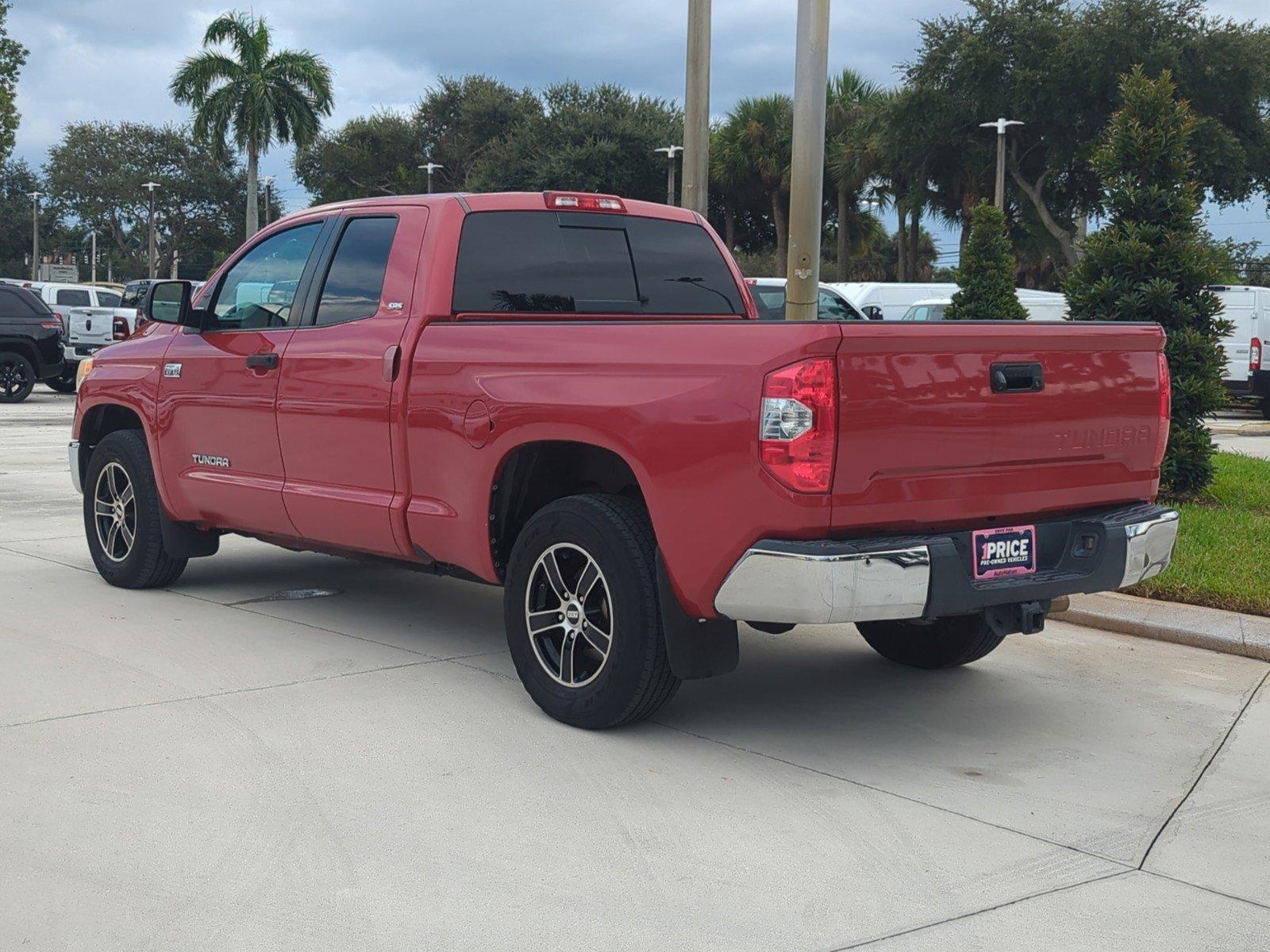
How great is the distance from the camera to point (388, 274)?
608cm

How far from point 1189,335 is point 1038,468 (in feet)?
21.7

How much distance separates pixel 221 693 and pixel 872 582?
8.73 ft

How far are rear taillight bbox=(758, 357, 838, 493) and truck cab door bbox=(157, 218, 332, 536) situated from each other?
2.86 m

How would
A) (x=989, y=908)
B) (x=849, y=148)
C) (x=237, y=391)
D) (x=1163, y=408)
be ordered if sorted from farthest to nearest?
(x=849, y=148) → (x=237, y=391) → (x=1163, y=408) → (x=989, y=908)

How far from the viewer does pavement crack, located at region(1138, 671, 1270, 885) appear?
4.28m

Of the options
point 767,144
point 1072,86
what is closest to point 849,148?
point 767,144

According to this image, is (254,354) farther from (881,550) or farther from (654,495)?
(881,550)

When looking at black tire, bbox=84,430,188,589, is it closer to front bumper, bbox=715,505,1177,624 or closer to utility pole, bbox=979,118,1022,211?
front bumper, bbox=715,505,1177,624

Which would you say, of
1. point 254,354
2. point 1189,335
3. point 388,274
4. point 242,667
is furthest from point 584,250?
point 1189,335

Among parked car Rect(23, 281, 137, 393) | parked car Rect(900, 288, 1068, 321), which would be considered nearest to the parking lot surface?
parked car Rect(900, 288, 1068, 321)

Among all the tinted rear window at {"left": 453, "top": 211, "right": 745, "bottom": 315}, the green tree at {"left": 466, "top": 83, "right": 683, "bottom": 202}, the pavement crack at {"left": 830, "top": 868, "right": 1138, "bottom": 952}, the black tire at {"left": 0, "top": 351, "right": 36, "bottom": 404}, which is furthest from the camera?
the green tree at {"left": 466, "top": 83, "right": 683, "bottom": 202}

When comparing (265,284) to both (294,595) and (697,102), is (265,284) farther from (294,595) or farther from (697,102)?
(697,102)

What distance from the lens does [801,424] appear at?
14.6ft

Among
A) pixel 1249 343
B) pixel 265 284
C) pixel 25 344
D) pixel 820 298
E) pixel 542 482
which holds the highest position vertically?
pixel 820 298
